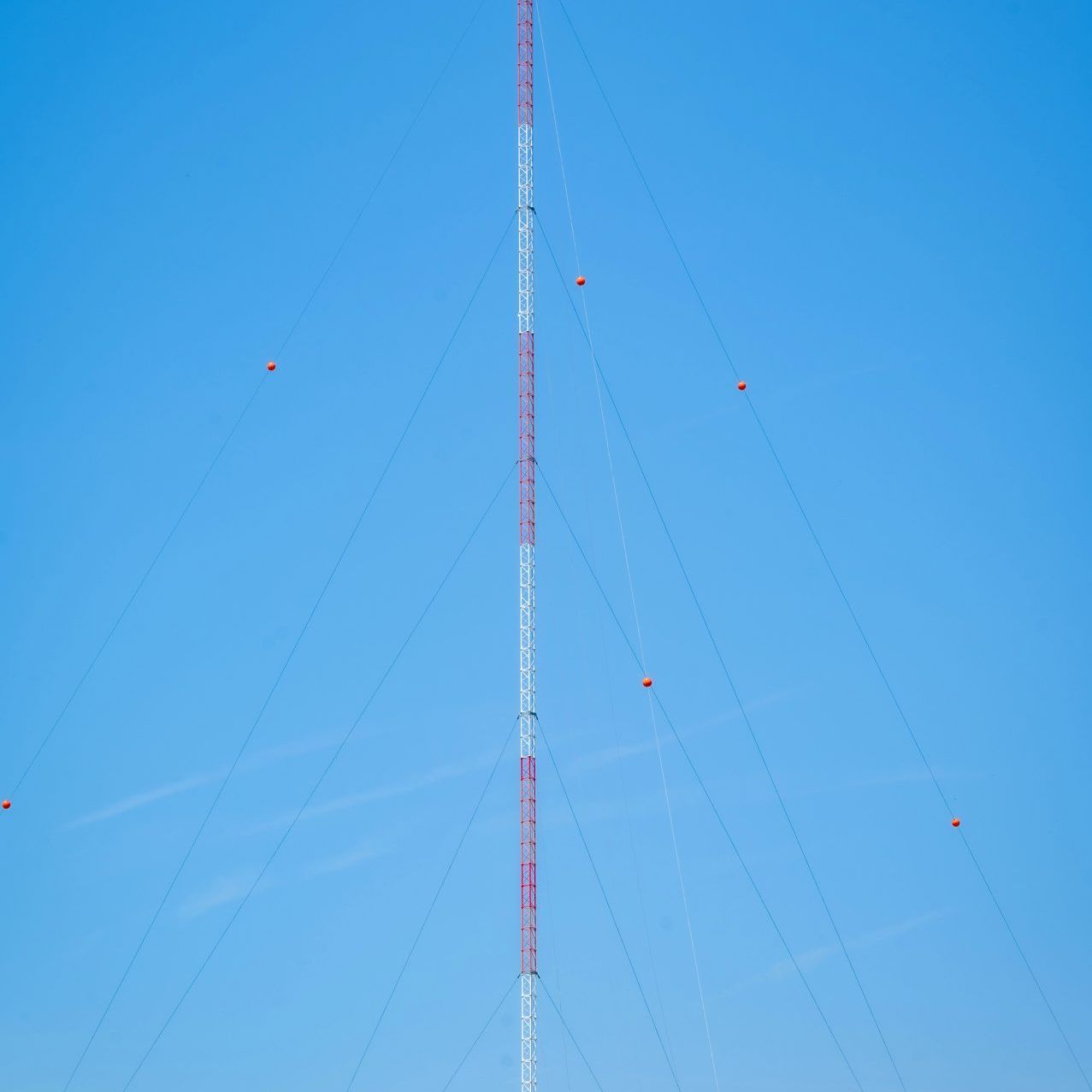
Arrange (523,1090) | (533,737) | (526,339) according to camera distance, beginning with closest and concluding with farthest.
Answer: (523,1090)
(533,737)
(526,339)

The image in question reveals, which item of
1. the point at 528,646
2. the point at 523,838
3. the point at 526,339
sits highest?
the point at 526,339

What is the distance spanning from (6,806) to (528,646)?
512 inches

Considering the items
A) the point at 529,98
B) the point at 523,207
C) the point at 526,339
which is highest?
the point at 529,98

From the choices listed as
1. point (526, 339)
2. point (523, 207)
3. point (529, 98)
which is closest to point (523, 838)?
point (526, 339)

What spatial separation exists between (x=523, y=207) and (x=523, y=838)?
46.1 ft

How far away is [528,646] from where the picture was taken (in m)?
39.4

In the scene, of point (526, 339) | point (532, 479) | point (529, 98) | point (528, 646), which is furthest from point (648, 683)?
point (529, 98)

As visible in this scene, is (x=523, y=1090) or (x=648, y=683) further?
(x=648, y=683)

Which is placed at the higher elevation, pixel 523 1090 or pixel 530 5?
pixel 530 5

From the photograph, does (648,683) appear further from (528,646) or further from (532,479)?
(532,479)

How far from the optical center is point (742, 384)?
135 feet

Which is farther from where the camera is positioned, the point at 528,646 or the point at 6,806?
the point at 6,806

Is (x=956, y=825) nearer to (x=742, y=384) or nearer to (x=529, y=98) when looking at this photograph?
(x=742, y=384)

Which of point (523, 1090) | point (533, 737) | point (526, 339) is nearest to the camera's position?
point (523, 1090)
